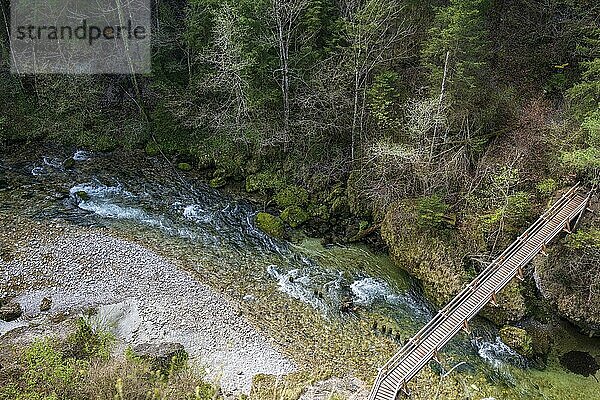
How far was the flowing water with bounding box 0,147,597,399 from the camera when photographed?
53.7ft

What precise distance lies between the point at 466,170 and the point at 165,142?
17.0 metres

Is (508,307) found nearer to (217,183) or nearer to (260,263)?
(260,263)

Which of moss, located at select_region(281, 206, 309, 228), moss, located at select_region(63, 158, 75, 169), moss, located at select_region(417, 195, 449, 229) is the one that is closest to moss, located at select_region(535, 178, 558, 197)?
moss, located at select_region(417, 195, 449, 229)

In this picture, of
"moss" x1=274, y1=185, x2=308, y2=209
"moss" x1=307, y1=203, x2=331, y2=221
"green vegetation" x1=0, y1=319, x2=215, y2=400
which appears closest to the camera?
"green vegetation" x1=0, y1=319, x2=215, y2=400

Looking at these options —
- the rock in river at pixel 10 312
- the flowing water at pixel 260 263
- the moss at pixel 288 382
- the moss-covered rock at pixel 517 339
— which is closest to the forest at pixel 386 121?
the moss-covered rock at pixel 517 339

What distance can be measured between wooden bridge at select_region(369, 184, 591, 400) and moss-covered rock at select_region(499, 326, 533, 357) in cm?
159

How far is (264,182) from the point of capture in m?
24.3

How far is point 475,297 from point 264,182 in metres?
12.2

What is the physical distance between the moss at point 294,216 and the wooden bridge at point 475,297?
27.7 feet

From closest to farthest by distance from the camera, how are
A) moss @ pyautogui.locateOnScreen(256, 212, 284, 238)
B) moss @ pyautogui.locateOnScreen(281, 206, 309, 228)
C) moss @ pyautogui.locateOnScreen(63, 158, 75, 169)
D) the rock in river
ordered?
the rock in river
moss @ pyautogui.locateOnScreen(256, 212, 284, 238)
moss @ pyautogui.locateOnScreen(281, 206, 309, 228)
moss @ pyautogui.locateOnScreen(63, 158, 75, 169)

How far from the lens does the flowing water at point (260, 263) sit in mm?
16375

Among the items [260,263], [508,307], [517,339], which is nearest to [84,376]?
[260,263]

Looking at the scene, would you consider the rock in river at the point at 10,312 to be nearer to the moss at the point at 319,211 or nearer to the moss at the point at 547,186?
the moss at the point at 319,211

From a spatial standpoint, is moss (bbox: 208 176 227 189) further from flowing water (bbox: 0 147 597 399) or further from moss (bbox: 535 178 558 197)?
moss (bbox: 535 178 558 197)
